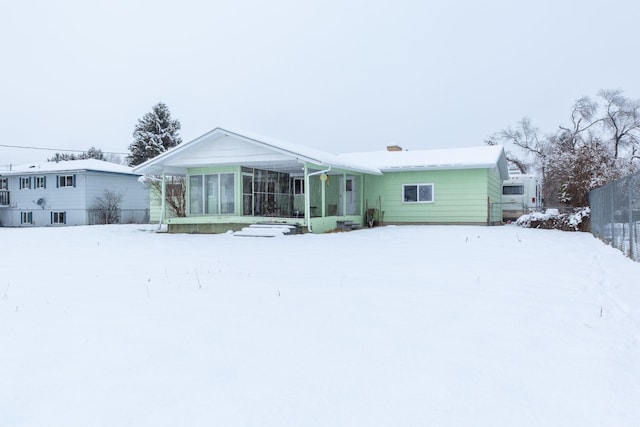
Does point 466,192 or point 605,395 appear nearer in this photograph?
point 605,395

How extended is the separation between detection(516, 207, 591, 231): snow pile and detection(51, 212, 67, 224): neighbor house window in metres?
25.3

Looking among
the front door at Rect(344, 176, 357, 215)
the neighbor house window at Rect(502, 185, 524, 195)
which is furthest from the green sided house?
the neighbor house window at Rect(502, 185, 524, 195)

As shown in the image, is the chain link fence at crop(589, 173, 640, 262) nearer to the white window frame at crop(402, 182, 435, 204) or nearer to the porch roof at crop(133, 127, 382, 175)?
the white window frame at crop(402, 182, 435, 204)

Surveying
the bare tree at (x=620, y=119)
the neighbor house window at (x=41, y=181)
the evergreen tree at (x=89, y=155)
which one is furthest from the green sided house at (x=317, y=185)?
the evergreen tree at (x=89, y=155)

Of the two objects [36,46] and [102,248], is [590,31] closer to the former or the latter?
[102,248]

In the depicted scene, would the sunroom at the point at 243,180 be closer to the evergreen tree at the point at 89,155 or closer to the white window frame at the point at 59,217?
the white window frame at the point at 59,217

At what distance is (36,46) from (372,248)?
25596 millimetres

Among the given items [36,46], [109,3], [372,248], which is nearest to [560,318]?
[372,248]

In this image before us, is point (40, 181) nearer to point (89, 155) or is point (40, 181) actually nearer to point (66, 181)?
point (66, 181)

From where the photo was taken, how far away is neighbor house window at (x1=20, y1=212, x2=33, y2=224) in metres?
28.7

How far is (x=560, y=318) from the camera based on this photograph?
439cm

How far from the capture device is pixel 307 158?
574 inches

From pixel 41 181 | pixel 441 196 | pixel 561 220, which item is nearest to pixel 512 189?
pixel 441 196

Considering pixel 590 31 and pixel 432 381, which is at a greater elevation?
pixel 590 31
